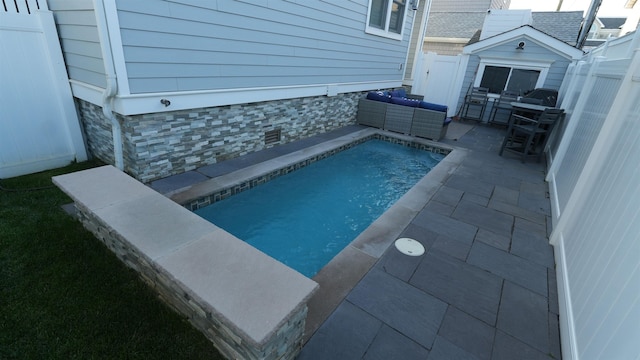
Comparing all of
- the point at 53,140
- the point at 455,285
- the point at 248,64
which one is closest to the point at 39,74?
the point at 53,140

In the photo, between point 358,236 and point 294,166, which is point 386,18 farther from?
point 358,236

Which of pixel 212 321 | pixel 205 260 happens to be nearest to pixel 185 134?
pixel 205 260

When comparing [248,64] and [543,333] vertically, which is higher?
[248,64]

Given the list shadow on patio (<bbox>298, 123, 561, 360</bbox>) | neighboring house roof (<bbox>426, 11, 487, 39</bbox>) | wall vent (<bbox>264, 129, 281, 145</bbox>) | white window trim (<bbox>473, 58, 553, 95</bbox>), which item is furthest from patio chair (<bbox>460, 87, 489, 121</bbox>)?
wall vent (<bbox>264, 129, 281, 145</bbox>)

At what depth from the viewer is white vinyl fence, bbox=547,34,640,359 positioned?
1346 millimetres

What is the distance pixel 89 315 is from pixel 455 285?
276cm

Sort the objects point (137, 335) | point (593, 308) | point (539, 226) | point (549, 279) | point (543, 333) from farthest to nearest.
A: 1. point (539, 226)
2. point (549, 279)
3. point (543, 333)
4. point (137, 335)
5. point (593, 308)

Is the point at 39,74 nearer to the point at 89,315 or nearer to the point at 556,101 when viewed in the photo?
the point at 89,315

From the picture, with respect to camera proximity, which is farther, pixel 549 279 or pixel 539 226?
pixel 539 226

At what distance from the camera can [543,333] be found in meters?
2.09

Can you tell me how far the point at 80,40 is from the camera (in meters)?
3.41

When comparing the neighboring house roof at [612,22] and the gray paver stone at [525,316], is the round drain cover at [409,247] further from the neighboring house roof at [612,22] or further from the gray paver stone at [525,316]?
the neighboring house roof at [612,22]

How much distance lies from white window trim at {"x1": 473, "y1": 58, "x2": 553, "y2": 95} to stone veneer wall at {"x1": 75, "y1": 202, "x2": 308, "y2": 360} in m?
10.2

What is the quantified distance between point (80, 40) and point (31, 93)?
1000 mm
